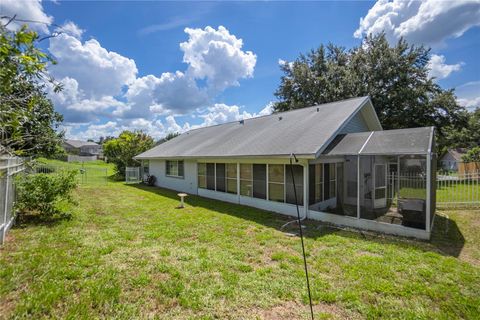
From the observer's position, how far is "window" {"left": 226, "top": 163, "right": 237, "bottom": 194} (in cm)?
1121

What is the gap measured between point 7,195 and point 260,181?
801 centimetres

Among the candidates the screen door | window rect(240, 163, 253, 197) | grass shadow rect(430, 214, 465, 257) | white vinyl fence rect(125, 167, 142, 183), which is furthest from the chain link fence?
the screen door

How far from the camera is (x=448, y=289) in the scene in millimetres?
3939

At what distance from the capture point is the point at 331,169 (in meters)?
9.73

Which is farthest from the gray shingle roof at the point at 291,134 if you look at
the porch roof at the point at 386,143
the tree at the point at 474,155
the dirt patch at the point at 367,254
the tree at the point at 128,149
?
the tree at the point at 474,155

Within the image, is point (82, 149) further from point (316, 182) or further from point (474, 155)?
point (474, 155)

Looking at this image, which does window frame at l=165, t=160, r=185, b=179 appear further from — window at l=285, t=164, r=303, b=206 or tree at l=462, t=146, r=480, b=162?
tree at l=462, t=146, r=480, b=162

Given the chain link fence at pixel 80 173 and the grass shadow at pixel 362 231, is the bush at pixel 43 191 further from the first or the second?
the grass shadow at pixel 362 231

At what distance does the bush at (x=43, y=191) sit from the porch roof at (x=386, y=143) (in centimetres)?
886

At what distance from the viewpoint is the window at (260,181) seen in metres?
9.81

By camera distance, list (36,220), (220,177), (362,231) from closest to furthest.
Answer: (362,231), (36,220), (220,177)

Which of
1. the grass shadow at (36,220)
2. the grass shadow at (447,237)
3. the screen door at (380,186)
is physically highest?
the screen door at (380,186)

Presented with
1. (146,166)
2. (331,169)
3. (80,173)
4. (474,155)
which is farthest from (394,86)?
(80,173)

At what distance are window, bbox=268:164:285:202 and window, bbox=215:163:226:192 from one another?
309cm
